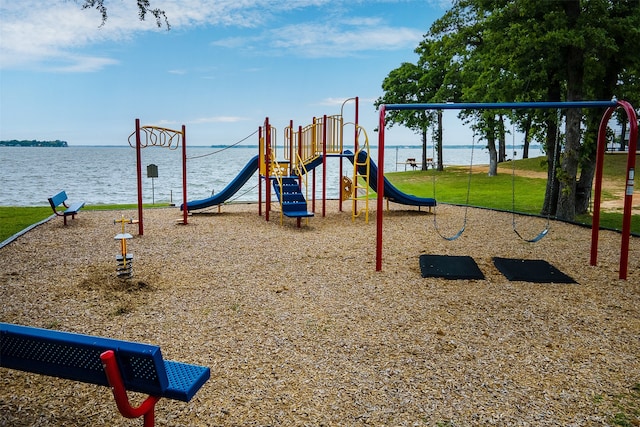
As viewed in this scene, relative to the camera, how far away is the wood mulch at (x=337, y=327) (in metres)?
3.69

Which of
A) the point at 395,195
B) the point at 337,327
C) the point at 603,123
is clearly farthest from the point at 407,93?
the point at 337,327

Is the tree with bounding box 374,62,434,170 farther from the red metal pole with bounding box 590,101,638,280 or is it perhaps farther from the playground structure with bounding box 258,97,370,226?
the red metal pole with bounding box 590,101,638,280

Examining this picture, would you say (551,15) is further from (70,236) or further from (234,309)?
(70,236)

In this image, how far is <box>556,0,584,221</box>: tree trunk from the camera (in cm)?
1150

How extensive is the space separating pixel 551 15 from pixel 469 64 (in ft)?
27.2

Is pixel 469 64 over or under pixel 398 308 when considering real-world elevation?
over

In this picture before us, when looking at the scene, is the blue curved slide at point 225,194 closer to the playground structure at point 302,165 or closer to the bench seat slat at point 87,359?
the playground structure at point 302,165

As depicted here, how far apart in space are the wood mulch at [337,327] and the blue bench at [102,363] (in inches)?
24.5

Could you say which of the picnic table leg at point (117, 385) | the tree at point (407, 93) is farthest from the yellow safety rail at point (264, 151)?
the tree at point (407, 93)

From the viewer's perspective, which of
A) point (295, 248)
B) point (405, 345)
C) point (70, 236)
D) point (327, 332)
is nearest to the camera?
point (405, 345)

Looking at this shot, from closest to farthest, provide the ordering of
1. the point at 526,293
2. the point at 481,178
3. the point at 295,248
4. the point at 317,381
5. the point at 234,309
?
the point at 317,381
the point at 234,309
the point at 526,293
the point at 295,248
the point at 481,178

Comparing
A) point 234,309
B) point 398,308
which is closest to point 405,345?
point 398,308

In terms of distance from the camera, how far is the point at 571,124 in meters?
12.1

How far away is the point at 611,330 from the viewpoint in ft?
17.7
